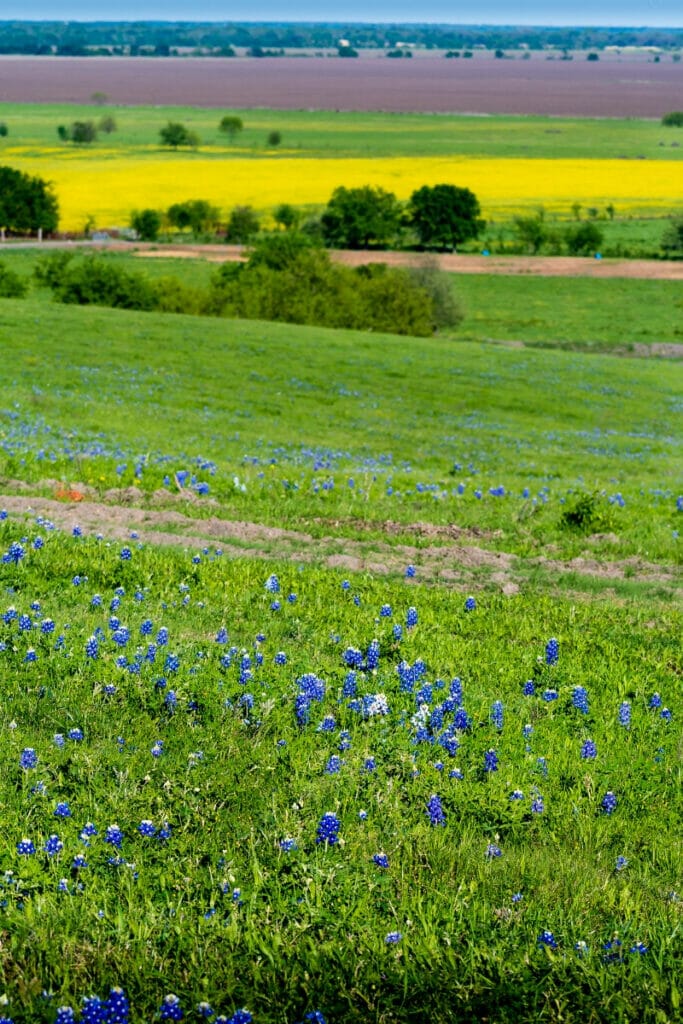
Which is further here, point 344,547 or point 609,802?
point 344,547

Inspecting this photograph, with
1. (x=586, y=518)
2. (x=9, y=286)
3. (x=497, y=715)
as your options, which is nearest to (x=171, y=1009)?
(x=497, y=715)

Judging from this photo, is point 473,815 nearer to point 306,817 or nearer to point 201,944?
point 306,817

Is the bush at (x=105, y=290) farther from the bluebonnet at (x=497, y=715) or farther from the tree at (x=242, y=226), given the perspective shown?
the bluebonnet at (x=497, y=715)

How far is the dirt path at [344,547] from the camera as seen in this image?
13.2 metres

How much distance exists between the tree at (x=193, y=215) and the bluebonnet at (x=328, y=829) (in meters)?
120

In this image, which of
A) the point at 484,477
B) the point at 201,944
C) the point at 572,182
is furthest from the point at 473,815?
the point at 572,182

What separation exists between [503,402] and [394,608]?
3048 cm

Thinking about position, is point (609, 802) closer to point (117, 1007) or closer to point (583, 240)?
point (117, 1007)

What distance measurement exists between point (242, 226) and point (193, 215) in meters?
6.80

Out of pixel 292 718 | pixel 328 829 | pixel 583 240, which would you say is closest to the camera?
pixel 328 829

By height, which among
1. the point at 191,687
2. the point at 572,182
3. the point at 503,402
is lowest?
the point at 503,402

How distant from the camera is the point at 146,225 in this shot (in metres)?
114

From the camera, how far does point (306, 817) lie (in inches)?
256

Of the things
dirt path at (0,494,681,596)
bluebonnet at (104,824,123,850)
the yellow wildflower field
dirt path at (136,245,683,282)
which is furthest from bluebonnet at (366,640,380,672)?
the yellow wildflower field
